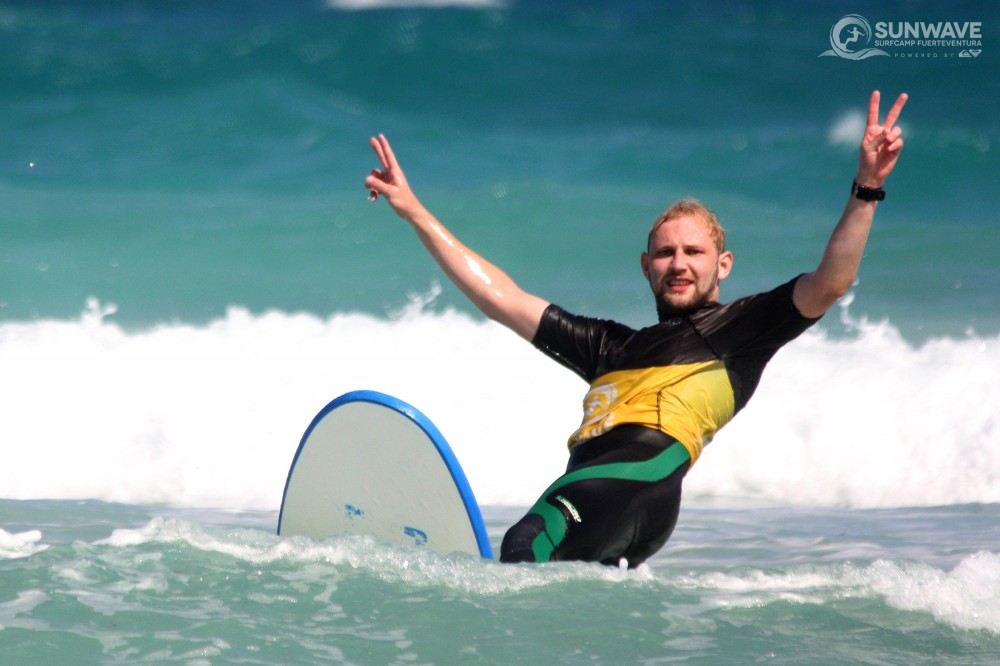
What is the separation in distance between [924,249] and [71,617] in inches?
424

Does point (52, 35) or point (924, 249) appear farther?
point (52, 35)

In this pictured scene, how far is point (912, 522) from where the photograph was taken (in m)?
6.57

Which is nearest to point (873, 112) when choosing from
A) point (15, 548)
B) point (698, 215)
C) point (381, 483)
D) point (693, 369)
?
point (698, 215)

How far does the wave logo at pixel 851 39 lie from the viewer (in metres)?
13.7

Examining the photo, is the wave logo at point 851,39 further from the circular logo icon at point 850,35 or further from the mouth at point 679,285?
the mouth at point 679,285

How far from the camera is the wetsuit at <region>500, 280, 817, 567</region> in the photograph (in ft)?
12.4

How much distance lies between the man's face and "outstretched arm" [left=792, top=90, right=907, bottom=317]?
0.47 metres

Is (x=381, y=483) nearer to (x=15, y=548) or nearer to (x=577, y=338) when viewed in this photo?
(x=577, y=338)

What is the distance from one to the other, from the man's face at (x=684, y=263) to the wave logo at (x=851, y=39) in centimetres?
1042

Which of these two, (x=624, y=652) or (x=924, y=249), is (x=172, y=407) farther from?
(x=924, y=249)

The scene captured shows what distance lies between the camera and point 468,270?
427cm

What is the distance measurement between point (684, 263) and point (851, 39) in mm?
10943

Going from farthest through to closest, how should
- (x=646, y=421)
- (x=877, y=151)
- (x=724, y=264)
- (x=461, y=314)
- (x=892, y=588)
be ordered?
1. (x=461, y=314)
2. (x=724, y=264)
3. (x=646, y=421)
4. (x=892, y=588)
5. (x=877, y=151)

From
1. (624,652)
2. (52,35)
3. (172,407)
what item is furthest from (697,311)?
(52,35)
